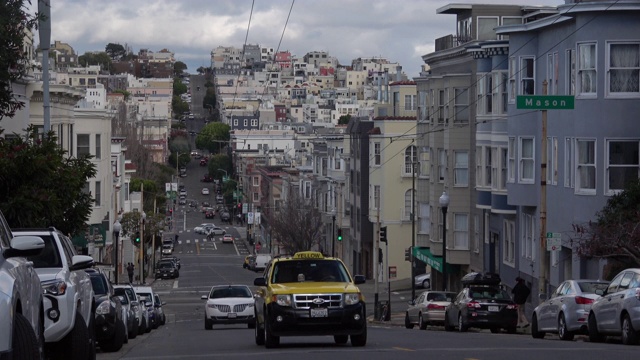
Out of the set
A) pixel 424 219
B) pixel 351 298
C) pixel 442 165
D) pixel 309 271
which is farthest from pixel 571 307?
pixel 424 219

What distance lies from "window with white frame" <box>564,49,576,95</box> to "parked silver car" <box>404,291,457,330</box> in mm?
7426

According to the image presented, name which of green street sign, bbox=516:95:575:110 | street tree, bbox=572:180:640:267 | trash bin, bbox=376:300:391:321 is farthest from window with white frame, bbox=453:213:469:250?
green street sign, bbox=516:95:575:110

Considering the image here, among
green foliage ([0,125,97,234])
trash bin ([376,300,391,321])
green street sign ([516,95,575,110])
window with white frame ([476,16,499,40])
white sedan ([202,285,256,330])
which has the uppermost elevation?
window with white frame ([476,16,499,40])

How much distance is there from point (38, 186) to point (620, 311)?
11584mm

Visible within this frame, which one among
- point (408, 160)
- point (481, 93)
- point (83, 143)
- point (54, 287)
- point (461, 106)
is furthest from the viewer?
point (408, 160)

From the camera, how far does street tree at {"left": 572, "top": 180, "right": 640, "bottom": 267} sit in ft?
95.6

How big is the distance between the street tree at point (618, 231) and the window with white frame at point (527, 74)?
9585mm

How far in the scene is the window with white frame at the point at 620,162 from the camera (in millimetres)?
36719

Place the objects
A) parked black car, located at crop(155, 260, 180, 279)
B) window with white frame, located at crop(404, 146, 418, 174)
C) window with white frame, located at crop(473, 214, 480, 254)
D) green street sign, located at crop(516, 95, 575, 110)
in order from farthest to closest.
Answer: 1. parked black car, located at crop(155, 260, 180, 279)
2. window with white frame, located at crop(404, 146, 418, 174)
3. window with white frame, located at crop(473, 214, 480, 254)
4. green street sign, located at crop(516, 95, 575, 110)

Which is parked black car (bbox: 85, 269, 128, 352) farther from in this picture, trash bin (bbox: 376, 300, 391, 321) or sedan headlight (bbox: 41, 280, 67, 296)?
trash bin (bbox: 376, 300, 391, 321)

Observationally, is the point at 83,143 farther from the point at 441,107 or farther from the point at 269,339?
the point at 269,339

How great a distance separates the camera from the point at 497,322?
32.3 m

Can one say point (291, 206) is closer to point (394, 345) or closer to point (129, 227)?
point (129, 227)

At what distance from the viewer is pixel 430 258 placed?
196ft
